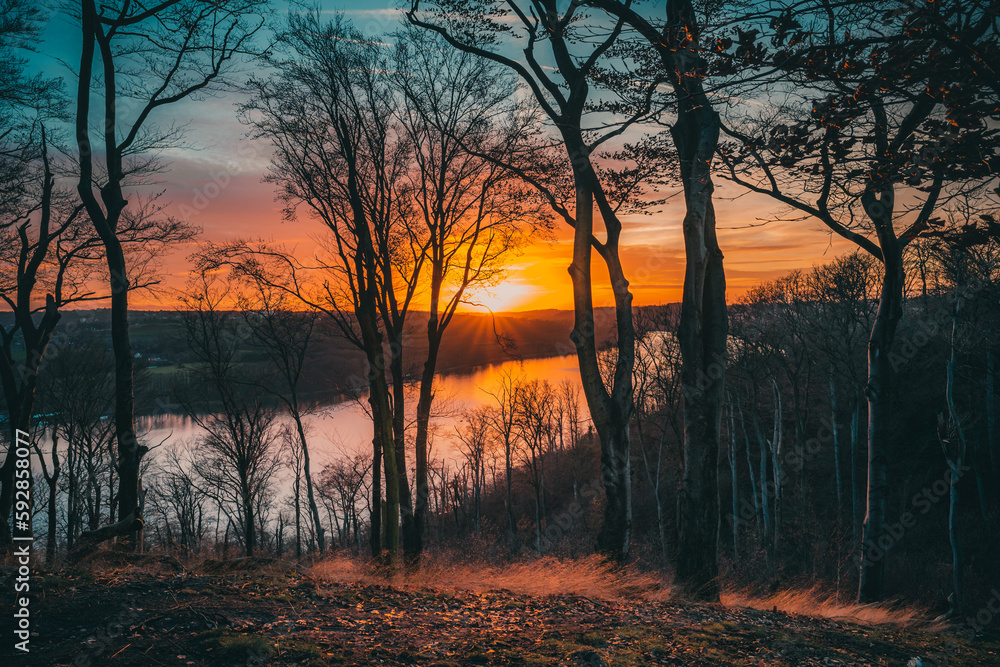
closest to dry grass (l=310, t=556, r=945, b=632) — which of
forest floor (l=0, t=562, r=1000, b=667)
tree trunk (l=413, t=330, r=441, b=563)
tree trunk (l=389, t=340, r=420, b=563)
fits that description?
forest floor (l=0, t=562, r=1000, b=667)

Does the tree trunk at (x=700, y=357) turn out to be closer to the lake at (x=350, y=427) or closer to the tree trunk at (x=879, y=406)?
the tree trunk at (x=879, y=406)

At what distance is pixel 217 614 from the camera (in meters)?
3.77

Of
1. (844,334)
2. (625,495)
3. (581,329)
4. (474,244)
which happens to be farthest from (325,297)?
(844,334)

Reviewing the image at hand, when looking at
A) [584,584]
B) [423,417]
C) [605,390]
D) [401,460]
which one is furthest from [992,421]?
[401,460]

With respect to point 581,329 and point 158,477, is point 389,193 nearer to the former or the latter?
point 581,329

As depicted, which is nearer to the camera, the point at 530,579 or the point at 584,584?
the point at 584,584

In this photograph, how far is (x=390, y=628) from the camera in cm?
412

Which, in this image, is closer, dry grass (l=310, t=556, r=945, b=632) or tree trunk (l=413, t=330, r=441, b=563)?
dry grass (l=310, t=556, r=945, b=632)

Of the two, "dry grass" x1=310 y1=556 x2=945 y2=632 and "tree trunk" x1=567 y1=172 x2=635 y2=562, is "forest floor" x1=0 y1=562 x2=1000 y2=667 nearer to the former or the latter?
"dry grass" x1=310 y1=556 x2=945 y2=632

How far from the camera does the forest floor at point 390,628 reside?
3.27m

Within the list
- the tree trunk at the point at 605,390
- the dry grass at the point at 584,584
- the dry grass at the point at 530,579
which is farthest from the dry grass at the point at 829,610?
the tree trunk at the point at 605,390

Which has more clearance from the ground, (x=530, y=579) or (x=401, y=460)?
(x=401, y=460)

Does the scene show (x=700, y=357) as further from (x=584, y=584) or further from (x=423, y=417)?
(x=423, y=417)

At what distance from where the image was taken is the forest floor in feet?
10.7
